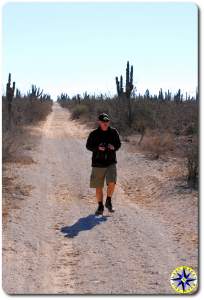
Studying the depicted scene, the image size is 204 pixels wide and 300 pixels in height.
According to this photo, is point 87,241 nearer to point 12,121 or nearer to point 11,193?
point 11,193

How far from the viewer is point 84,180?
414 inches

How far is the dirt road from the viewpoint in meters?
4.75

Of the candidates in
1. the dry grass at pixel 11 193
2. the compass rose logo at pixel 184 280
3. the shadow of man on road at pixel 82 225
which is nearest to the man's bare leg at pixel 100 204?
the shadow of man on road at pixel 82 225

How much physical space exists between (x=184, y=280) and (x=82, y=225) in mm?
2672

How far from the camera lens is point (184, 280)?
4.55 metres

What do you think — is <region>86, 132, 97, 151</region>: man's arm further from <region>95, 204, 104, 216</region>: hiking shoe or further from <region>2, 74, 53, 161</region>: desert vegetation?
<region>2, 74, 53, 161</region>: desert vegetation

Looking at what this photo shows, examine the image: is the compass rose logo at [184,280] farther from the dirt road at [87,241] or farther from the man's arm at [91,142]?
the man's arm at [91,142]

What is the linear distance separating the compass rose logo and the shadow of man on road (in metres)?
1.93

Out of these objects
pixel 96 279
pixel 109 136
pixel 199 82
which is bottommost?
pixel 96 279

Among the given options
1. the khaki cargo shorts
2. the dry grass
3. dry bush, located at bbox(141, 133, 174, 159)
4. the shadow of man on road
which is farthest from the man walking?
dry bush, located at bbox(141, 133, 174, 159)

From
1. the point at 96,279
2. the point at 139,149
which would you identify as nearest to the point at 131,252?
the point at 96,279

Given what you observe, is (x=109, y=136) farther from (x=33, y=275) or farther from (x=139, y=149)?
(x=139, y=149)

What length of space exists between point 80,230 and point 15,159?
5.72 metres

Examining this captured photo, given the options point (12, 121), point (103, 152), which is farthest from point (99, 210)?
point (12, 121)
